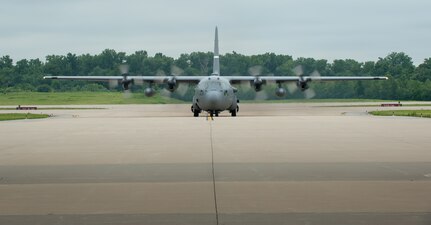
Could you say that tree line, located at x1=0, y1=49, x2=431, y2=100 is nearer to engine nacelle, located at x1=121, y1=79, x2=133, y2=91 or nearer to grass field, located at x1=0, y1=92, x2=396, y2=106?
grass field, located at x1=0, y1=92, x2=396, y2=106

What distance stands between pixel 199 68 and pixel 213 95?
133 metres

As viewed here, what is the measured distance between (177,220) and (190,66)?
173 m

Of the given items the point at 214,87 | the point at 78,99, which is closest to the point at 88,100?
the point at 78,99

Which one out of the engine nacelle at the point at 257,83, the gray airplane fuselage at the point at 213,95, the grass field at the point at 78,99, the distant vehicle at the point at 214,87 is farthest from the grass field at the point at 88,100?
the gray airplane fuselage at the point at 213,95

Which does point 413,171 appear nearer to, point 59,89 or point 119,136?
point 119,136

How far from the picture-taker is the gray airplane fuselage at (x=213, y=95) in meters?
44.3

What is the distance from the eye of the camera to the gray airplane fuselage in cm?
4428

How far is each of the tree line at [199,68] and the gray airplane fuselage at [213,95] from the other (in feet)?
269

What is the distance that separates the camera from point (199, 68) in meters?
176

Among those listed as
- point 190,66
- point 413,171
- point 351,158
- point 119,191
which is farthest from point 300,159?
point 190,66

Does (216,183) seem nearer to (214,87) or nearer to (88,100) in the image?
(214,87)

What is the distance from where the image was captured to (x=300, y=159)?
15.1 metres

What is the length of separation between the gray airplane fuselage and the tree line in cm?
8187

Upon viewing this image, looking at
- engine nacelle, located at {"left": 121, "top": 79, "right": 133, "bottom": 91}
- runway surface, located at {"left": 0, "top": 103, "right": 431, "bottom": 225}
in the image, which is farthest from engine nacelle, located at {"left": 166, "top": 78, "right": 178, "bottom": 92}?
runway surface, located at {"left": 0, "top": 103, "right": 431, "bottom": 225}
